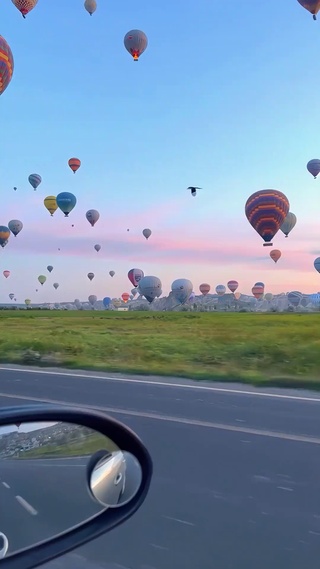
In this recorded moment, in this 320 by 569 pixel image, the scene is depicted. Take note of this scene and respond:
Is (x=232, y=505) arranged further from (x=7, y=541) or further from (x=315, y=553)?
(x=7, y=541)

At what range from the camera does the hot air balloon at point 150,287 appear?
6358 cm

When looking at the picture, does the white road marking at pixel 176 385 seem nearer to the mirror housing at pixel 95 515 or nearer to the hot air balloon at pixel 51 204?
the mirror housing at pixel 95 515

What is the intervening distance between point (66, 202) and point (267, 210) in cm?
1653

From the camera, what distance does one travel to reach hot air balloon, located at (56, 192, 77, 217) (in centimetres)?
4729

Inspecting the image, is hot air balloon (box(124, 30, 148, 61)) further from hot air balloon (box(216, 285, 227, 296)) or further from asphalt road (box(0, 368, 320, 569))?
hot air balloon (box(216, 285, 227, 296))

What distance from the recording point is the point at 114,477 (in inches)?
88.6

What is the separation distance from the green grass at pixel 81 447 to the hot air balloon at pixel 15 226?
186 feet

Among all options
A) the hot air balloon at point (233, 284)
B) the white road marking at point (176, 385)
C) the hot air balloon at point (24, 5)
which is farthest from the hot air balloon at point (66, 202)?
the hot air balloon at point (233, 284)

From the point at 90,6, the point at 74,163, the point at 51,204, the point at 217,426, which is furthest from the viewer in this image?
the point at 51,204

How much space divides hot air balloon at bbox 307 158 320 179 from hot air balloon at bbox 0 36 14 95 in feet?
80.5

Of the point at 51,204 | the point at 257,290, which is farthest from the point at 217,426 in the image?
the point at 257,290

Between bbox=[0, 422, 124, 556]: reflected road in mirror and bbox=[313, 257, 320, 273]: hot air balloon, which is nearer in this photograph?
bbox=[0, 422, 124, 556]: reflected road in mirror

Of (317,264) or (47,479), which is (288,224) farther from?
(47,479)

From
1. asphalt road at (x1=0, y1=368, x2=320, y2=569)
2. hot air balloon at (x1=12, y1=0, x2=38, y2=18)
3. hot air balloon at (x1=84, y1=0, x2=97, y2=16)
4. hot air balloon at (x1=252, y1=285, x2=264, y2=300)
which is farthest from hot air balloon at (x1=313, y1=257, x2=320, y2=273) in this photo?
asphalt road at (x1=0, y1=368, x2=320, y2=569)
